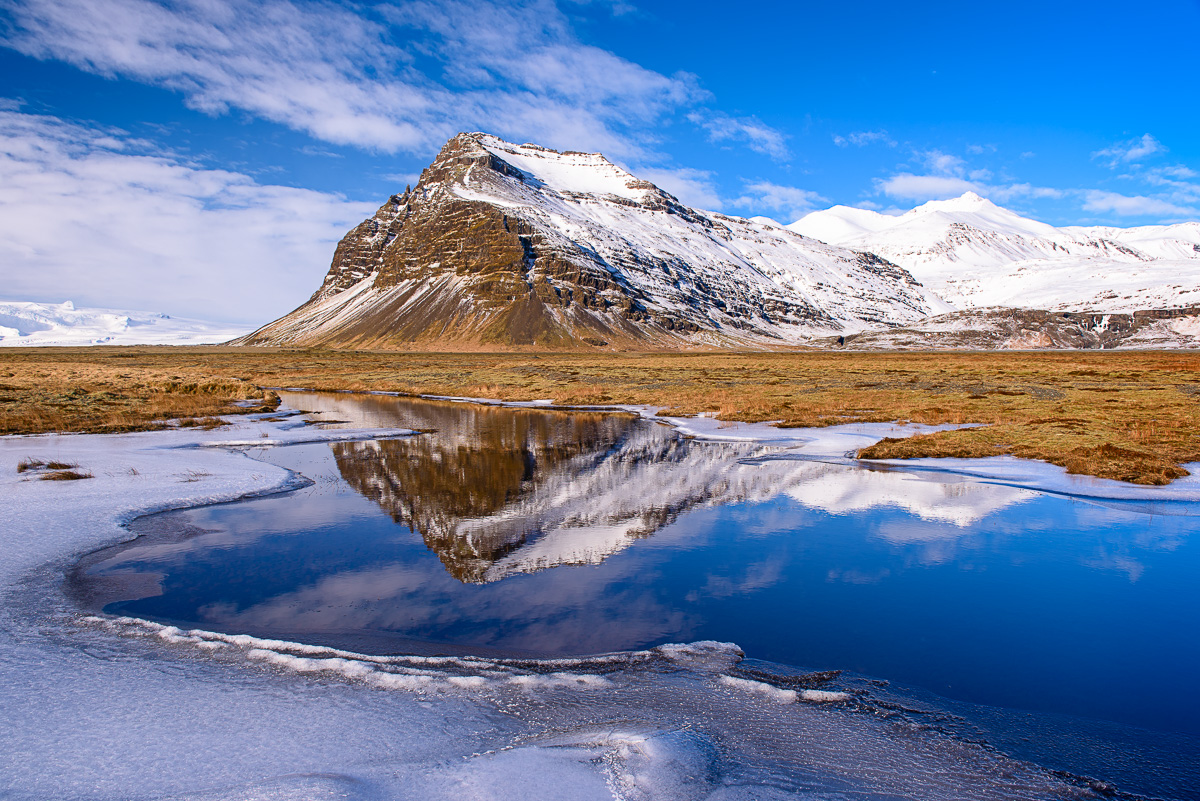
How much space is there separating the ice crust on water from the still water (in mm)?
865

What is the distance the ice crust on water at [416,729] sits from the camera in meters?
5.36

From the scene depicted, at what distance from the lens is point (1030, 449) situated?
2180 centimetres

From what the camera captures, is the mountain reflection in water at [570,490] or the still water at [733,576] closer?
the still water at [733,576]

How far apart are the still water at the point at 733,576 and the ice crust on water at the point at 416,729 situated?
2.84 ft

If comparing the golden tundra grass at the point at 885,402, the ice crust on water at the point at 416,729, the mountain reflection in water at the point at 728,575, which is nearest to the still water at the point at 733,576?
the mountain reflection in water at the point at 728,575

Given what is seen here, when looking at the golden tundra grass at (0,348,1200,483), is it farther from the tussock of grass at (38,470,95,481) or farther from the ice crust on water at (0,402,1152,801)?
the ice crust on water at (0,402,1152,801)

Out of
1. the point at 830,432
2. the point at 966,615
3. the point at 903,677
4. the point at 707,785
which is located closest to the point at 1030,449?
the point at 830,432

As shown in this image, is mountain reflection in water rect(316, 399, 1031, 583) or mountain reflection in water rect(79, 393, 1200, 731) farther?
mountain reflection in water rect(316, 399, 1031, 583)

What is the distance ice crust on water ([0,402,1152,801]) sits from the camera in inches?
211

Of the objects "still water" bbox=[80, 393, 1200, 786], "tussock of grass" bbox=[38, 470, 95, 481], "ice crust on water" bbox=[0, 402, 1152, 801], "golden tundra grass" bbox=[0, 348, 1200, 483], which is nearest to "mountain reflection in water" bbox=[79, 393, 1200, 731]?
"still water" bbox=[80, 393, 1200, 786]

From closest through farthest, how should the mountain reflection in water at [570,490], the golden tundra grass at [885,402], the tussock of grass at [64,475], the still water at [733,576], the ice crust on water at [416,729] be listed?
the ice crust on water at [416,729]
the still water at [733,576]
the mountain reflection in water at [570,490]
the tussock of grass at [64,475]
the golden tundra grass at [885,402]

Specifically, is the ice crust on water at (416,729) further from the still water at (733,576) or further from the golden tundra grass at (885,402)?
the golden tundra grass at (885,402)

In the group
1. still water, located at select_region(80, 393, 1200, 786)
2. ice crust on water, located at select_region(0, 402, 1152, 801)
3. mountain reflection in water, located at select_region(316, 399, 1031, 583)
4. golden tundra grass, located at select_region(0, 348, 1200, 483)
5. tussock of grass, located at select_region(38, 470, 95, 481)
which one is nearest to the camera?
ice crust on water, located at select_region(0, 402, 1152, 801)

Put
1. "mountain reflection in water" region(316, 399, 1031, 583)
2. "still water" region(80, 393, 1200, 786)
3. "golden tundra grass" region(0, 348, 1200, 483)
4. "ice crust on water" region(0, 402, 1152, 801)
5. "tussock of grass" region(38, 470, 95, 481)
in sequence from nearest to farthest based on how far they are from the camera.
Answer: "ice crust on water" region(0, 402, 1152, 801), "still water" region(80, 393, 1200, 786), "mountain reflection in water" region(316, 399, 1031, 583), "tussock of grass" region(38, 470, 95, 481), "golden tundra grass" region(0, 348, 1200, 483)
